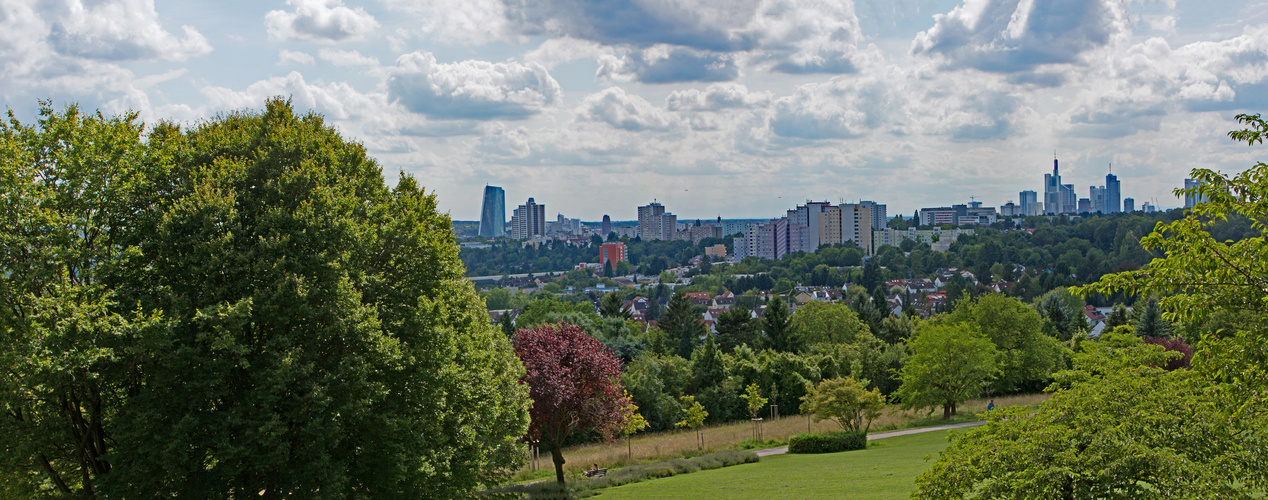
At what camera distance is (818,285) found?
7392 inches

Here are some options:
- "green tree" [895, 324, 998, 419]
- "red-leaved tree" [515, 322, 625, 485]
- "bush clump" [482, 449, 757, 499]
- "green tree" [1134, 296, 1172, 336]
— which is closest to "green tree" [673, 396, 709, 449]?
"bush clump" [482, 449, 757, 499]

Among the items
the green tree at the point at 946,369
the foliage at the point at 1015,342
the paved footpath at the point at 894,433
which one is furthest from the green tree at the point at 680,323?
the paved footpath at the point at 894,433

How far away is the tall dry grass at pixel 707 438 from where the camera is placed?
1183 inches

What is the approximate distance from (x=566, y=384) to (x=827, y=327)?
4192 cm

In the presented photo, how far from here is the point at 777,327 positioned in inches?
2263

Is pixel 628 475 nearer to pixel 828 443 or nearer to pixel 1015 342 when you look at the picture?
pixel 828 443

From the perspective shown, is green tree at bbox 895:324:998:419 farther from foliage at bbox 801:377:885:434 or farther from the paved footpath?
foliage at bbox 801:377:885:434

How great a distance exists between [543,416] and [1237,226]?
113 m

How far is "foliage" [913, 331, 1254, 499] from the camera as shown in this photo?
793 centimetres

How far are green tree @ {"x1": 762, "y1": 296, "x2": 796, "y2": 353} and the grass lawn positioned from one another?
28050 millimetres

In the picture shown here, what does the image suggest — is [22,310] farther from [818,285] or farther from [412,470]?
[818,285]

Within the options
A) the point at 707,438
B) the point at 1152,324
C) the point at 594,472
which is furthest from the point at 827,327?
the point at 594,472

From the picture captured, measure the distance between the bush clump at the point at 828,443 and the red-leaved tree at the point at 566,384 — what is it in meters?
10.1

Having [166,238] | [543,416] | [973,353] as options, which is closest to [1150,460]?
[166,238]
